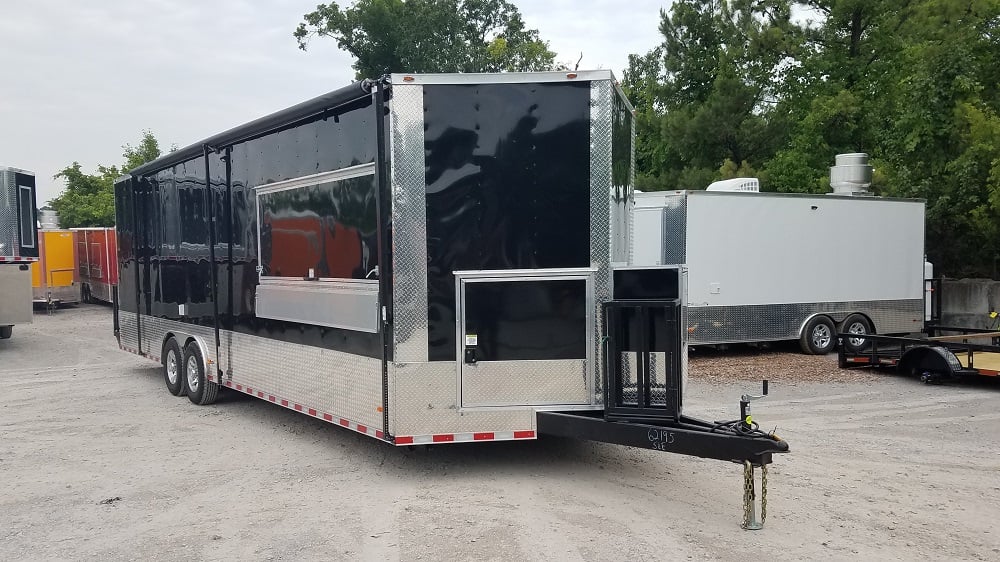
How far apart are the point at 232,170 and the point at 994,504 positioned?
24.8 feet

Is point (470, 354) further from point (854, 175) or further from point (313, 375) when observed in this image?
point (854, 175)

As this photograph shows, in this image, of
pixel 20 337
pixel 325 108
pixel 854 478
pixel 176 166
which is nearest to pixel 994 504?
pixel 854 478

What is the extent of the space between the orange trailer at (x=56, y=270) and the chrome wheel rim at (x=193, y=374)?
54.8ft

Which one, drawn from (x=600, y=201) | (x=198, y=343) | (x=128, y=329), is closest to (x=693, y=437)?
(x=600, y=201)

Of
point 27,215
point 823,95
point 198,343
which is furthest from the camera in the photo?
point 823,95

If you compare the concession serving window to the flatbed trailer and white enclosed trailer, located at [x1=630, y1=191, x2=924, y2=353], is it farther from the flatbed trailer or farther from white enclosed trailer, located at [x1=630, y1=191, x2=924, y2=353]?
the flatbed trailer

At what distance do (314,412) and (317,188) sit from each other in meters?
2.03

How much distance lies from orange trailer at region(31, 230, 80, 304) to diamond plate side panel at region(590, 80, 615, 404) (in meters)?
22.3

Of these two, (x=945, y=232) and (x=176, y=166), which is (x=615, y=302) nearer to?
(x=176, y=166)

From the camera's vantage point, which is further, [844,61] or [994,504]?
[844,61]

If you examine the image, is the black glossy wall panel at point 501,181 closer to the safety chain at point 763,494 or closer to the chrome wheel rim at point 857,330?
the safety chain at point 763,494

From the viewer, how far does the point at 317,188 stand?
6602 millimetres

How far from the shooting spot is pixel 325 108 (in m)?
6.41

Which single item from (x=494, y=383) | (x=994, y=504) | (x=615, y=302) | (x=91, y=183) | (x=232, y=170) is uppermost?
(x=91, y=183)
